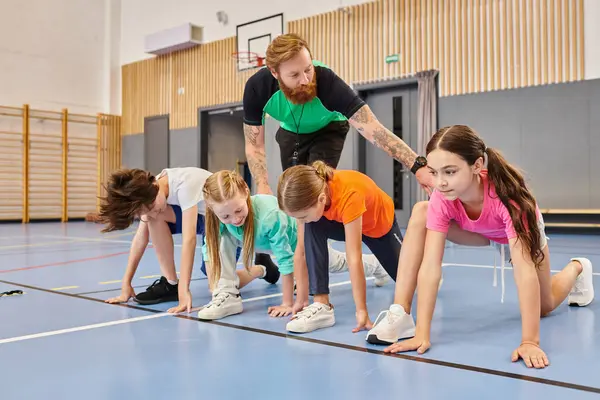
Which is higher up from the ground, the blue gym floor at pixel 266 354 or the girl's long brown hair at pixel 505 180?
the girl's long brown hair at pixel 505 180

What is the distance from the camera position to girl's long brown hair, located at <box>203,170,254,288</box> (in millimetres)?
2037

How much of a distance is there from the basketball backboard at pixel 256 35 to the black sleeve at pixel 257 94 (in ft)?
22.9

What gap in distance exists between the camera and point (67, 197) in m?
11.0

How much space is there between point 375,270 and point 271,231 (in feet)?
2.57

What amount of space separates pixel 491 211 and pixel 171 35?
32.2 ft

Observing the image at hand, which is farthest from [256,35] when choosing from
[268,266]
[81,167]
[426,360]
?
[426,360]

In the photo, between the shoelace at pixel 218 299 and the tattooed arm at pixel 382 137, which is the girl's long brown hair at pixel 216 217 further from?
the tattooed arm at pixel 382 137

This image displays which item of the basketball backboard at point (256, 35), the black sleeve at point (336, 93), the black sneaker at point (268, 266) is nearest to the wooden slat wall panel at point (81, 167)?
the basketball backboard at point (256, 35)

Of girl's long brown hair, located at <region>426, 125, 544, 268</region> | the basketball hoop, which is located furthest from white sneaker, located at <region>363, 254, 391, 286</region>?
the basketball hoop

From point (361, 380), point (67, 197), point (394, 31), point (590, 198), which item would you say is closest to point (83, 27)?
point (67, 197)

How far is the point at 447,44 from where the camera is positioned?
24.7 ft

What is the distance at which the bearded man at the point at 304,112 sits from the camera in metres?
2.06

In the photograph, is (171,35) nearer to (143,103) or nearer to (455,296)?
(143,103)

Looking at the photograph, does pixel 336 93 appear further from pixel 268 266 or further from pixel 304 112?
pixel 268 266
